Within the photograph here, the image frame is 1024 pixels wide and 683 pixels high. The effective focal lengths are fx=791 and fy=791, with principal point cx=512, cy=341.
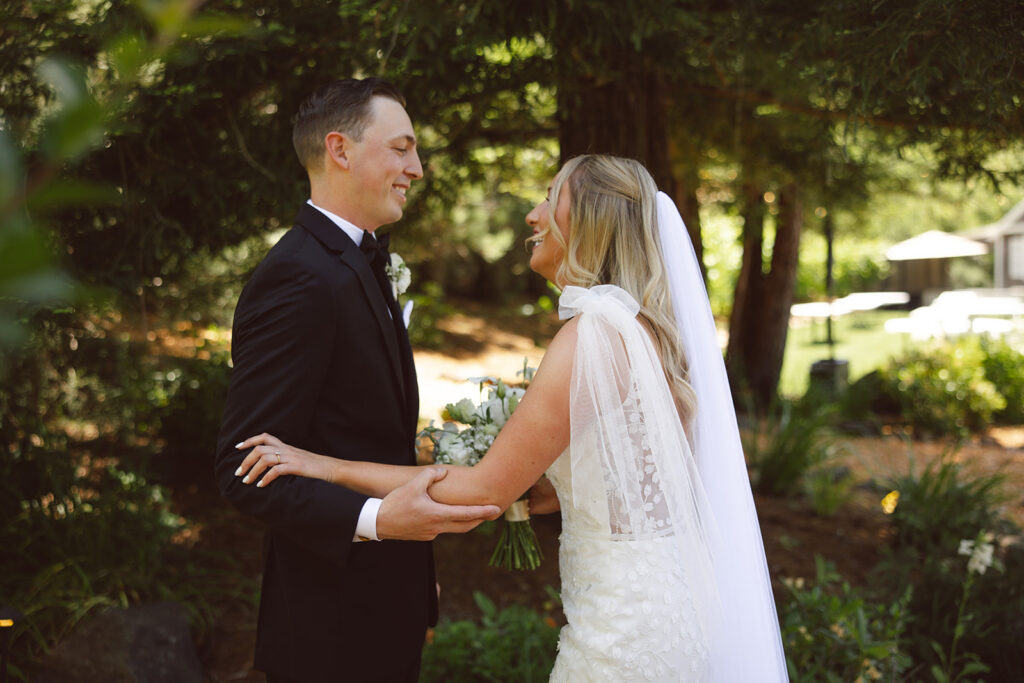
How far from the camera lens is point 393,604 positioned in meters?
2.45

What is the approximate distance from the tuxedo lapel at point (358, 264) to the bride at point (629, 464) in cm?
36

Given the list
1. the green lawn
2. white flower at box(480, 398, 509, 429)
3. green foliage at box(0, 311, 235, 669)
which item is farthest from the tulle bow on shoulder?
the green lawn

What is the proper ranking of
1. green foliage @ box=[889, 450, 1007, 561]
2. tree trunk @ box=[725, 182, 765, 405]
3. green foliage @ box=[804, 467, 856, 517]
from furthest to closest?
tree trunk @ box=[725, 182, 765, 405] → green foliage @ box=[804, 467, 856, 517] → green foliage @ box=[889, 450, 1007, 561]

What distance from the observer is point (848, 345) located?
2248 cm

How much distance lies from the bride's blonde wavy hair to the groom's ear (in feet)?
2.21

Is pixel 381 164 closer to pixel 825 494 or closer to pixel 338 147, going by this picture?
pixel 338 147

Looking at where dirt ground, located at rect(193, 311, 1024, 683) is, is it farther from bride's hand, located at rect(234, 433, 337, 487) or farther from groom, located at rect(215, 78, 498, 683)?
bride's hand, located at rect(234, 433, 337, 487)

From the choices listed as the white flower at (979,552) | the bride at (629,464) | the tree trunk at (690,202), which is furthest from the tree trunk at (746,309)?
the bride at (629,464)

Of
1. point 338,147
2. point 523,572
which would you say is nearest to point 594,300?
point 338,147

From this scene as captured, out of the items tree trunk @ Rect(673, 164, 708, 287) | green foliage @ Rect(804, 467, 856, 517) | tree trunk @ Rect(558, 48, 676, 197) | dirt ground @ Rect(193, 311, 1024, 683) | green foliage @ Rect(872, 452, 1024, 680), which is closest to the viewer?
green foliage @ Rect(872, 452, 1024, 680)

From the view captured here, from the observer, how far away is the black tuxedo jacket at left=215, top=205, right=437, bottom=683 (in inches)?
84.3

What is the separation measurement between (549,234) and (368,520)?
1.02 m

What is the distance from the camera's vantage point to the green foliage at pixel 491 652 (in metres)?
3.63

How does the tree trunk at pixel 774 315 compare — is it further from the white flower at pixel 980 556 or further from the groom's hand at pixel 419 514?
the groom's hand at pixel 419 514
